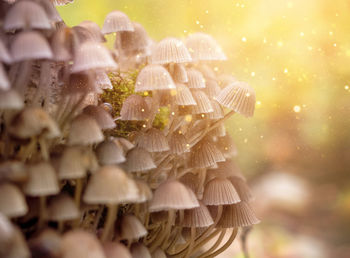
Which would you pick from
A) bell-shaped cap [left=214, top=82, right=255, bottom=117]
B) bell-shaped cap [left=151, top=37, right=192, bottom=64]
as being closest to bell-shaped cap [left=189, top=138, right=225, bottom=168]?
bell-shaped cap [left=214, top=82, right=255, bottom=117]

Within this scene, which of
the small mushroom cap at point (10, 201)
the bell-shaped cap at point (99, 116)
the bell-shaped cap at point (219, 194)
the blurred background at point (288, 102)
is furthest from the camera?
the blurred background at point (288, 102)

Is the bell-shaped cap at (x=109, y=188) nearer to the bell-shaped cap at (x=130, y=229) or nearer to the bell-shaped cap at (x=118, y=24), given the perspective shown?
the bell-shaped cap at (x=130, y=229)

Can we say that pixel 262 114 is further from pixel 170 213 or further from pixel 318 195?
pixel 170 213

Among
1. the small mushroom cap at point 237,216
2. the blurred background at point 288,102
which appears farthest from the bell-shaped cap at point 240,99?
the blurred background at point 288,102

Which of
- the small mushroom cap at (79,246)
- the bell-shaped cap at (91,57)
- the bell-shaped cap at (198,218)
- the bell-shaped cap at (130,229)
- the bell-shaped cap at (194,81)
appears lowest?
the bell-shaped cap at (198,218)

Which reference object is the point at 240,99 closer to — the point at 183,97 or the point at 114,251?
the point at 183,97

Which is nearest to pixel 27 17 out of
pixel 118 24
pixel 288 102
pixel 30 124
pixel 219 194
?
pixel 30 124

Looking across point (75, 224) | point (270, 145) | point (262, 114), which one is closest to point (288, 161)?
point (270, 145)
